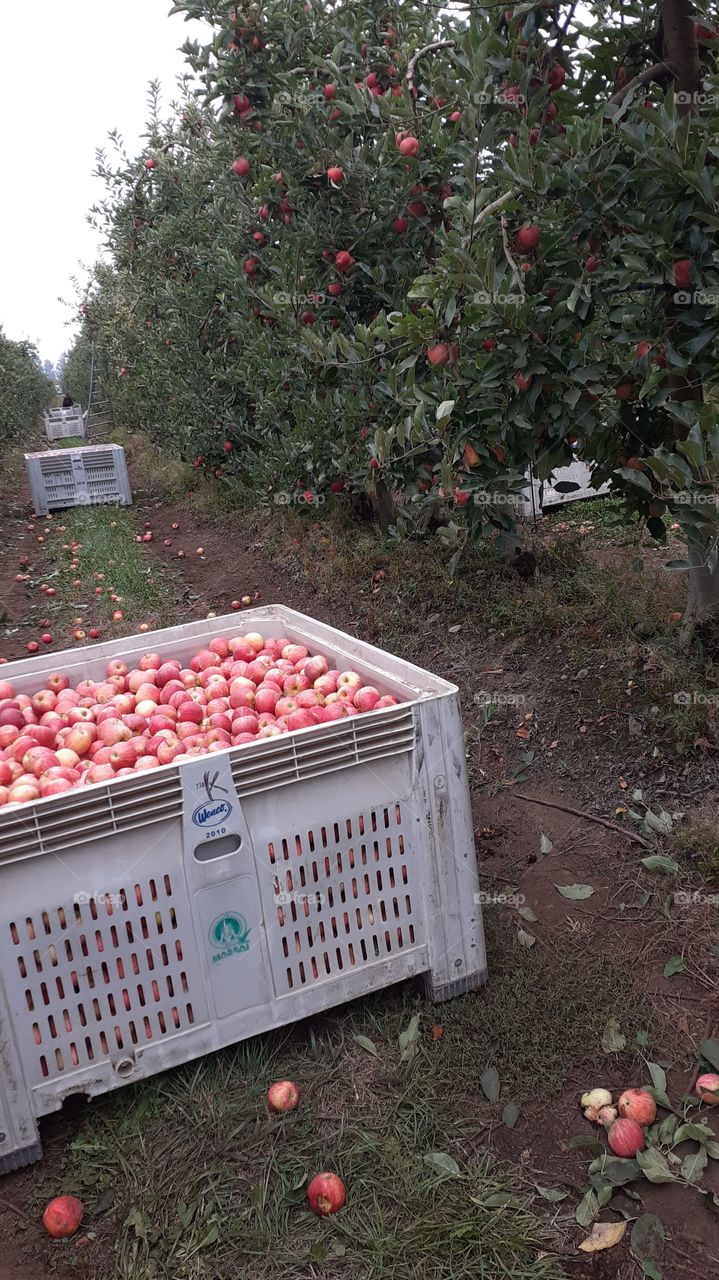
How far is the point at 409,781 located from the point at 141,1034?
0.97 metres

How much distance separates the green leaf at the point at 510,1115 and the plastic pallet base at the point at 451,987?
39cm

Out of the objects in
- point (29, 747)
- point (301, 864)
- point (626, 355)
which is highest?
point (626, 355)

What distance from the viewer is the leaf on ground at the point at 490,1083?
8.21 feet

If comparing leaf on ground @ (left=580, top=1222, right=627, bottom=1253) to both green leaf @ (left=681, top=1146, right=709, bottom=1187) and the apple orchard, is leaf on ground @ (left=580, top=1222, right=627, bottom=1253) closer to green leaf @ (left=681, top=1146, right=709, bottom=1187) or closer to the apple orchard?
green leaf @ (left=681, top=1146, right=709, bottom=1187)

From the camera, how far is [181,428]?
12.8m

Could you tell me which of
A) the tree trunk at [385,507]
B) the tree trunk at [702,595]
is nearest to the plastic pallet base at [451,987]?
the tree trunk at [702,595]

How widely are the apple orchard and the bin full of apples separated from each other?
1080 mm

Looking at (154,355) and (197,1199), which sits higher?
(154,355)

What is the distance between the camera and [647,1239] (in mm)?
2068

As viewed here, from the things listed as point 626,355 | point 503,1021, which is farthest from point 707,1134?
point 626,355

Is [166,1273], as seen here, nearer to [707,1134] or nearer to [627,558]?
[707,1134]

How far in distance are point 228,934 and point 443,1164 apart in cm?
77

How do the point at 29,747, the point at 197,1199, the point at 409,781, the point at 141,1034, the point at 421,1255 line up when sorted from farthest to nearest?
1. the point at 29,747
2. the point at 409,781
3. the point at 141,1034
4. the point at 197,1199
5. the point at 421,1255

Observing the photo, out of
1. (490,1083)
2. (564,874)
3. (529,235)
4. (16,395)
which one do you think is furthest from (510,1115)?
(16,395)
